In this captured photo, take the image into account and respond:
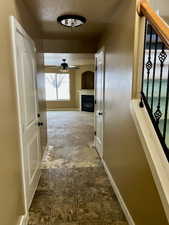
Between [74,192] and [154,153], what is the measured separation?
158 centimetres

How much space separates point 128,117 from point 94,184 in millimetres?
1350

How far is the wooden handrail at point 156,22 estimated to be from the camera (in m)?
1.12

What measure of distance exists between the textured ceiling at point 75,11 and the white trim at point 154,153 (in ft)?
4.33

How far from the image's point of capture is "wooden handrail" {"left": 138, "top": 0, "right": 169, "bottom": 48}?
3.67 feet

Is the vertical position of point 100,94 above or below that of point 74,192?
above

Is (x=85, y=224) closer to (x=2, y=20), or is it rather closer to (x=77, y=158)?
(x=77, y=158)

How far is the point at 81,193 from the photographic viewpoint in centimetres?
239

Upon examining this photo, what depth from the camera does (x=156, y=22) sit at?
48.6 inches

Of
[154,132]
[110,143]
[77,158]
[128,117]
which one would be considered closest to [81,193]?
[110,143]

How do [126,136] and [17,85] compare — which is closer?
[17,85]

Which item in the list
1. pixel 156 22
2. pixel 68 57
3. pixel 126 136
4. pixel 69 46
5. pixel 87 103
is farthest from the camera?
pixel 87 103

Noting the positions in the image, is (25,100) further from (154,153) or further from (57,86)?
(57,86)

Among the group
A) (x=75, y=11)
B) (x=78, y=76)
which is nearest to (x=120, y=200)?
(x=75, y=11)

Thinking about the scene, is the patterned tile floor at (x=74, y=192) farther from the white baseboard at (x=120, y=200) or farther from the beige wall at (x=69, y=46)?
the beige wall at (x=69, y=46)
